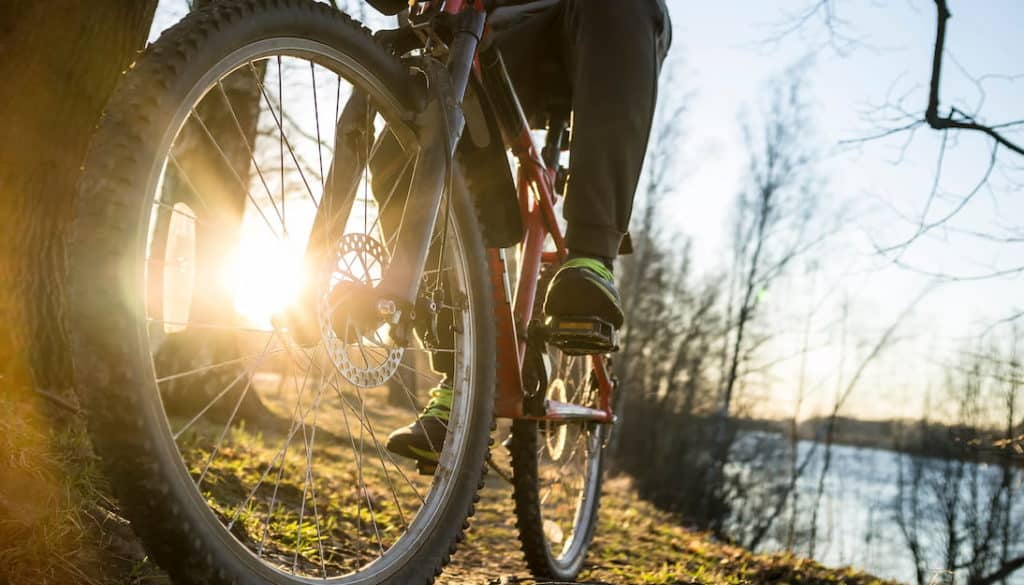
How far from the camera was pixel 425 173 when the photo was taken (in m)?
1.26

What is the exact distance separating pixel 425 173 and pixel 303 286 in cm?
28

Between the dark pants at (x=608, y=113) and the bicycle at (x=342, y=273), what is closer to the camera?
the bicycle at (x=342, y=273)

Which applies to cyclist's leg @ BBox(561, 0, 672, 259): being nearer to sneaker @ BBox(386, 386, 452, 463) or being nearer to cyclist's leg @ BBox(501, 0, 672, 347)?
cyclist's leg @ BBox(501, 0, 672, 347)

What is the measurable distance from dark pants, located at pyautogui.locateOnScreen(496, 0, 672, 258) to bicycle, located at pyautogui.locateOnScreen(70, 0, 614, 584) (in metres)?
0.16

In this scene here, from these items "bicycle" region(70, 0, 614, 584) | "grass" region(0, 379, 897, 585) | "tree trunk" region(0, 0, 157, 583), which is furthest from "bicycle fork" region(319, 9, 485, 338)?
"tree trunk" region(0, 0, 157, 583)

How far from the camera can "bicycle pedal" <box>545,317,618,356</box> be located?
1637mm

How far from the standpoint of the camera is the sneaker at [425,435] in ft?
5.32

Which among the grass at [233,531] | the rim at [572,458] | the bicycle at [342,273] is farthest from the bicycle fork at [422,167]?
the rim at [572,458]

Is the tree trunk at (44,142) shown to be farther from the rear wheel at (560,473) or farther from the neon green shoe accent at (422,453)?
the rear wheel at (560,473)

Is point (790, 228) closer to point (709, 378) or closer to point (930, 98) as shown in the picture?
point (709, 378)

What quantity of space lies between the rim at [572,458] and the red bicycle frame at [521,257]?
0.31 meters

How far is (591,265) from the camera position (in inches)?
64.1

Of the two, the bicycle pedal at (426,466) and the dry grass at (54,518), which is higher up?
the bicycle pedal at (426,466)

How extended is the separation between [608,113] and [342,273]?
76 cm
